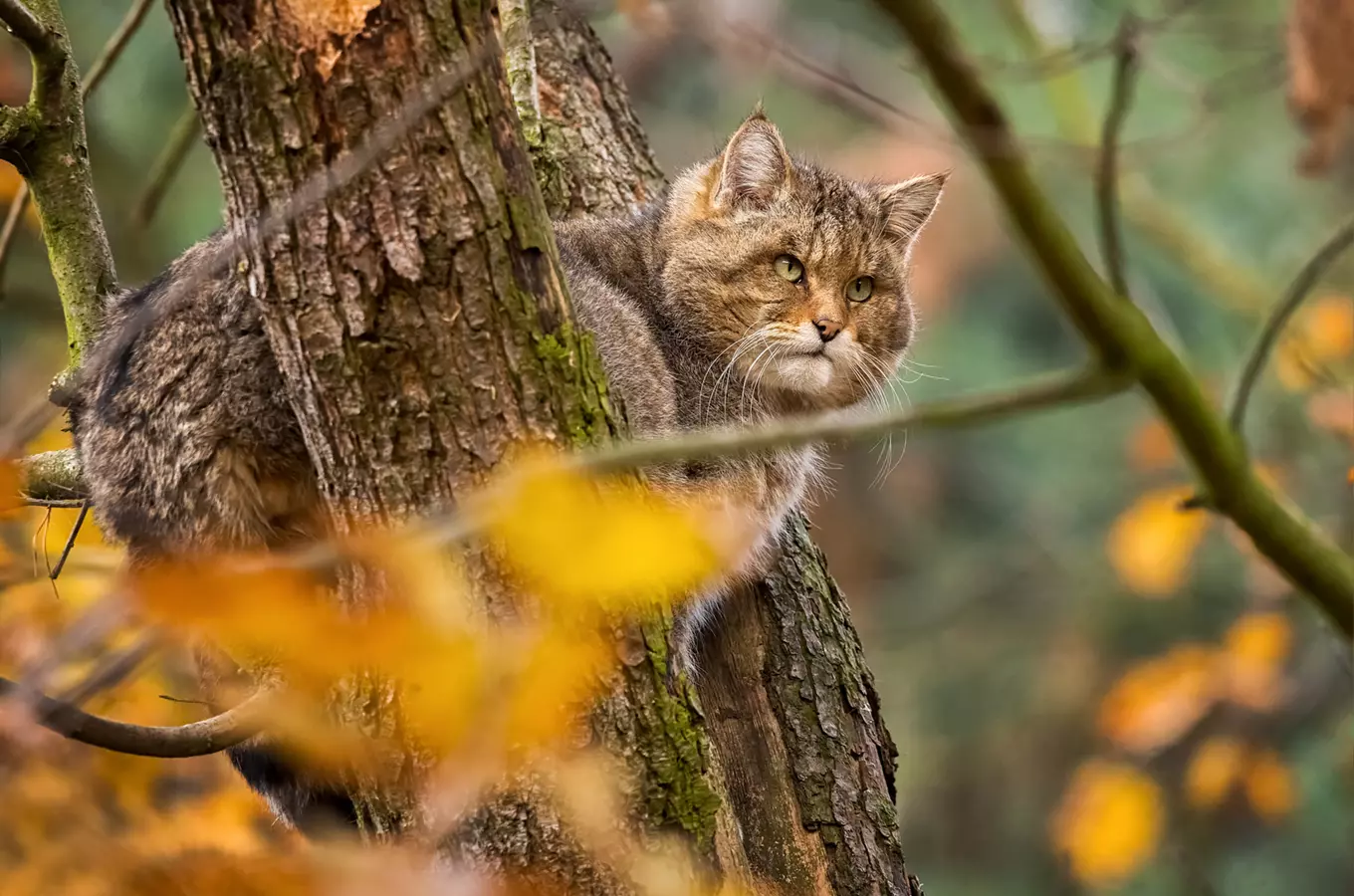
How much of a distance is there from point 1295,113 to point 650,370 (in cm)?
176

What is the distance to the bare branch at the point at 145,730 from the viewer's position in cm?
184

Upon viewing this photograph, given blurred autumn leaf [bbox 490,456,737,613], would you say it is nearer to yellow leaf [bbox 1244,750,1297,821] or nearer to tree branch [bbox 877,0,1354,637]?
tree branch [bbox 877,0,1354,637]

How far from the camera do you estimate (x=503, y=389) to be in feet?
7.68

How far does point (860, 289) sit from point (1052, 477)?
546 centimetres

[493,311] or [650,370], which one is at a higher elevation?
[650,370]

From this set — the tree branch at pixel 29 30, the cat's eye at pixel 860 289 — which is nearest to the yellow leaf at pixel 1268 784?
the cat's eye at pixel 860 289

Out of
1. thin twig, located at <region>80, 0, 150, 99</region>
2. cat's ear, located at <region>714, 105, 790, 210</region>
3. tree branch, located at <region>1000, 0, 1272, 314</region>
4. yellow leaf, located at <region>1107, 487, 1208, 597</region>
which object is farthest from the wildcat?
yellow leaf, located at <region>1107, 487, 1208, 597</region>

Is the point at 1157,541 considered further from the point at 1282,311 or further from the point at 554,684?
the point at 554,684

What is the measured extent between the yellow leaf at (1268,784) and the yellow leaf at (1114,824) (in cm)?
49

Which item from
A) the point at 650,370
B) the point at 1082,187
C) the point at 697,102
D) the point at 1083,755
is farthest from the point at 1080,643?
the point at 650,370

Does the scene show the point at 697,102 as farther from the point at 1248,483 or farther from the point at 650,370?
the point at 1248,483

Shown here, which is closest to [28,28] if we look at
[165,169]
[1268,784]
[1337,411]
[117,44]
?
[117,44]

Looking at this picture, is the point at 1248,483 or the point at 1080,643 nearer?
the point at 1248,483

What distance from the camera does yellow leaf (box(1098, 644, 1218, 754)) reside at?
6.52 meters
